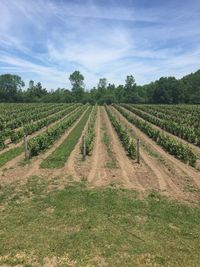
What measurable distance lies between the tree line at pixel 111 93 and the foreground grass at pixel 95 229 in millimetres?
111607

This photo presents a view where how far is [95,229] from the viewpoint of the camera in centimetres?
892

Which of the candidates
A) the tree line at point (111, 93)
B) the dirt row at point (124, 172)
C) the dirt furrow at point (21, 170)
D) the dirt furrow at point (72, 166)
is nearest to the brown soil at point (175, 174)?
the dirt row at point (124, 172)

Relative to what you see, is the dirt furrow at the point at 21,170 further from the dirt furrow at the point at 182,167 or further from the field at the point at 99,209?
the dirt furrow at the point at 182,167

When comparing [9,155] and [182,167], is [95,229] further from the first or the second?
[9,155]

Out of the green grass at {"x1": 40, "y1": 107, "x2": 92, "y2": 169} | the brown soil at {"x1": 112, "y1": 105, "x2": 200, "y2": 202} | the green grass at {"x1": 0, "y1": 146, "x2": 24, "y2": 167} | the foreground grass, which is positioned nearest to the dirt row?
the brown soil at {"x1": 112, "y1": 105, "x2": 200, "y2": 202}

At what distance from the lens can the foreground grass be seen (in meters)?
7.40

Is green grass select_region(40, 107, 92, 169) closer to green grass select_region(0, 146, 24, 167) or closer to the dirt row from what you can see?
the dirt row

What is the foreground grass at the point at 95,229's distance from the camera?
7.40 meters

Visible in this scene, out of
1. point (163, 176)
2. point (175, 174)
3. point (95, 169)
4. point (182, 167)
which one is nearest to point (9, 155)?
point (95, 169)

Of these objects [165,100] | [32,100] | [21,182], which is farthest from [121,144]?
[32,100]

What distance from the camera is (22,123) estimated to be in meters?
40.3

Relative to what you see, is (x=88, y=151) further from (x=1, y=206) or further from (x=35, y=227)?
(x=35, y=227)

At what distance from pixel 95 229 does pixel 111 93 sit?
5627 inches

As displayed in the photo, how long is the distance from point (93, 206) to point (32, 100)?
13862 centimetres
